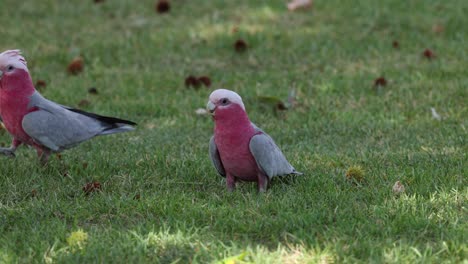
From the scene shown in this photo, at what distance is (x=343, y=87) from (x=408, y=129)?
1021 millimetres

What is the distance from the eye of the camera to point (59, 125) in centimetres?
472

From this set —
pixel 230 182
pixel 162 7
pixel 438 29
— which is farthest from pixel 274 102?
pixel 162 7

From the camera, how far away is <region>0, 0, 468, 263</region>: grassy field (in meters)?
3.64

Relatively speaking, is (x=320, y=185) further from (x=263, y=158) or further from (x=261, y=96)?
(x=261, y=96)

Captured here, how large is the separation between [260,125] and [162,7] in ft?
10.3

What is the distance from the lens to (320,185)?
4406mm

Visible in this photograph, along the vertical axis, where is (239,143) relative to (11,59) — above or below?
below

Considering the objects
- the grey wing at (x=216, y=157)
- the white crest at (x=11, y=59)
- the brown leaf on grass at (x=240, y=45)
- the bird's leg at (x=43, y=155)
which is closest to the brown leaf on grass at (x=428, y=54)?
the brown leaf on grass at (x=240, y=45)

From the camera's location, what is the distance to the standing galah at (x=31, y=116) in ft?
15.2

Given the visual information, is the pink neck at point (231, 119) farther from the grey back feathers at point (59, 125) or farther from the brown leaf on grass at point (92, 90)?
the brown leaf on grass at point (92, 90)

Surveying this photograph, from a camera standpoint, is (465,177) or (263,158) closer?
(263,158)

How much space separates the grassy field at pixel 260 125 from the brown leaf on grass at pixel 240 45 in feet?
0.22

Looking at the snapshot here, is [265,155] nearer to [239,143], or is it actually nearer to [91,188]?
[239,143]

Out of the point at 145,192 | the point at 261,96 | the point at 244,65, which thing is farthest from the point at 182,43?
the point at 145,192
